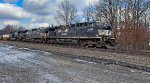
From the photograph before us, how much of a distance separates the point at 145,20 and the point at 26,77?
4505cm

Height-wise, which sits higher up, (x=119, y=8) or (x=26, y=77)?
(x=119, y=8)

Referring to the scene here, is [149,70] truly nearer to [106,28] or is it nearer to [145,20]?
[106,28]

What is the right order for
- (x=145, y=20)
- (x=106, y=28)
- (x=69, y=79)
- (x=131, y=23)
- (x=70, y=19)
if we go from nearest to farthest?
(x=69, y=79) → (x=106, y=28) → (x=131, y=23) → (x=145, y=20) → (x=70, y=19)

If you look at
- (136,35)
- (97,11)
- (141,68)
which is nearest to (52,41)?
(136,35)

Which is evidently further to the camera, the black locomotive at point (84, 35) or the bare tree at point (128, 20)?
the bare tree at point (128, 20)

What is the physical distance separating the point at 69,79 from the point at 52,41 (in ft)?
98.8

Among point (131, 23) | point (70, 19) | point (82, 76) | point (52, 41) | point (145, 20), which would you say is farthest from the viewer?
point (70, 19)

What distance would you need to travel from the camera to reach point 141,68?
39.1ft

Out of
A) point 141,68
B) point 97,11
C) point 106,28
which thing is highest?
point 97,11

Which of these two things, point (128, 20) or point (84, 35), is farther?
point (128, 20)

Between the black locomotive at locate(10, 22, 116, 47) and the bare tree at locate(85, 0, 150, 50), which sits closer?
the black locomotive at locate(10, 22, 116, 47)

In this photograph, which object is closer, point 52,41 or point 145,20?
point 52,41

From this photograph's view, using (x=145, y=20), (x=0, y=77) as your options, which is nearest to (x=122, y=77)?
(x=0, y=77)

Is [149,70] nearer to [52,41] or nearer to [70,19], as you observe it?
[52,41]
